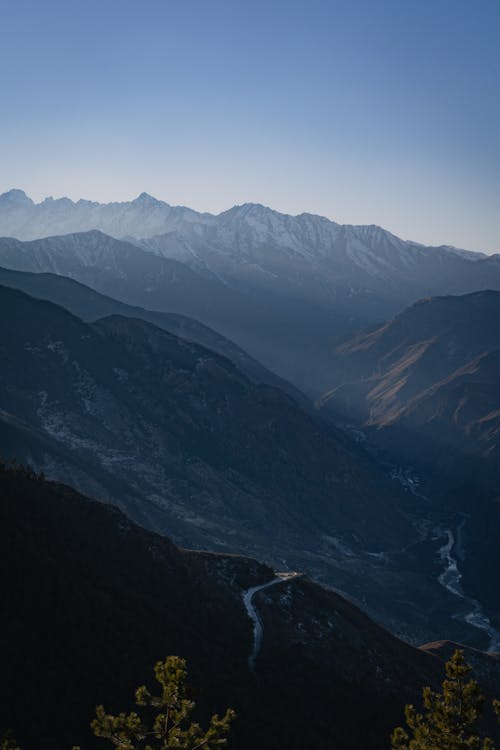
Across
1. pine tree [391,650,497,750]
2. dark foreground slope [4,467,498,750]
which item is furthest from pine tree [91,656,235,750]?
dark foreground slope [4,467,498,750]

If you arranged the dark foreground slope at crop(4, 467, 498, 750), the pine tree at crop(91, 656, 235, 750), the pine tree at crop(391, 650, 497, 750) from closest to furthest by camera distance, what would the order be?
the pine tree at crop(91, 656, 235, 750) → the pine tree at crop(391, 650, 497, 750) → the dark foreground slope at crop(4, 467, 498, 750)

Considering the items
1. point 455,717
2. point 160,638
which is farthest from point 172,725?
point 160,638

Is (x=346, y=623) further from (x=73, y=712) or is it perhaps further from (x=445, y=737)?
(x=445, y=737)

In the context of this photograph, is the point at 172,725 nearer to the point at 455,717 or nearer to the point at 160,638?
the point at 455,717

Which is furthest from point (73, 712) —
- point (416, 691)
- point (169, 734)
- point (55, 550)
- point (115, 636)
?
Result: point (416, 691)

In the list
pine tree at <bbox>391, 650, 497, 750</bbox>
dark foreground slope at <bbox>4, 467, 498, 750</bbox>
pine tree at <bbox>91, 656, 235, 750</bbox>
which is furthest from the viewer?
dark foreground slope at <bbox>4, 467, 498, 750</bbox>

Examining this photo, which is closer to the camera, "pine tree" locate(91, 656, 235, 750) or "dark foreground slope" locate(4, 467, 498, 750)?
"pine tree" locate(91, 656, 235, 750)

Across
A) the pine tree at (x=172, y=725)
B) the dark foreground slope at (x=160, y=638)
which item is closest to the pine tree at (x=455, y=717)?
the pine tree at (x=172, y=725)

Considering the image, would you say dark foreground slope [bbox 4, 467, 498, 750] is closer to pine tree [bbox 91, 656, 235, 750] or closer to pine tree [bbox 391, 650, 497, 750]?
pine tree [bbox 91, 656, 235, 750]
